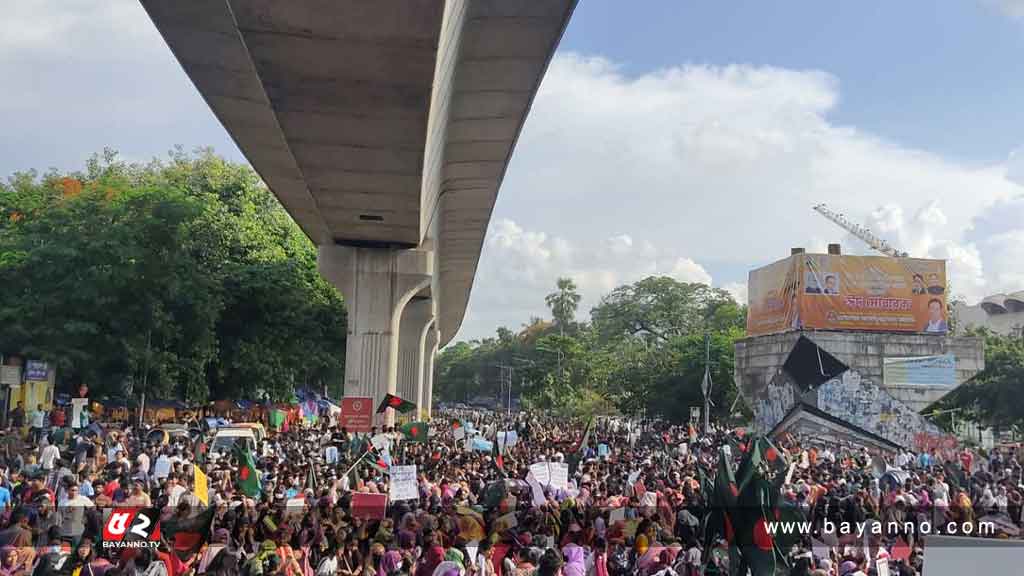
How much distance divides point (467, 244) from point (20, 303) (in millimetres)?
14388

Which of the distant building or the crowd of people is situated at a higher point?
the distant building

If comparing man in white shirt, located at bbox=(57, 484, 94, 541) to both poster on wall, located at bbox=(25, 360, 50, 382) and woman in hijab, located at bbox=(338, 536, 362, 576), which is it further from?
poster on wall, located at bbox=(25, 360, 50, 382)

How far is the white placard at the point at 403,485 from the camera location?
1248 cm

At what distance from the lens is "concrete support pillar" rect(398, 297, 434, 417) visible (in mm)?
41906

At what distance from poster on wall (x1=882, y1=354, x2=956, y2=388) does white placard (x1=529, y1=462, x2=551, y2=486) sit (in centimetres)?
4195

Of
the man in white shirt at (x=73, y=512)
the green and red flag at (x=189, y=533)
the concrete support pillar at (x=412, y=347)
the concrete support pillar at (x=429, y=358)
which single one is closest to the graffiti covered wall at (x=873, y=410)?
the concrete support pillar at (x=412, y=347)

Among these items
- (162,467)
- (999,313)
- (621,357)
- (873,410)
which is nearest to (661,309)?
(621,357)

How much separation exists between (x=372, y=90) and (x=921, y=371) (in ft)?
154

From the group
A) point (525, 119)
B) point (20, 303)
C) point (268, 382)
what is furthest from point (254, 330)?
point (525, 119)

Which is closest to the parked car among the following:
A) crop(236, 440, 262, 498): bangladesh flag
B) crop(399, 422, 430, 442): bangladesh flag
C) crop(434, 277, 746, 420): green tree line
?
crop(399, 422, 430, 442): bangladesh flag

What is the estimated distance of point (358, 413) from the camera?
2377 cm

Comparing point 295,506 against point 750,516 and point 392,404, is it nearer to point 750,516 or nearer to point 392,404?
point 750,516

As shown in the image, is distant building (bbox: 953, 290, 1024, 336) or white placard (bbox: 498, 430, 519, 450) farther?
distant building (bbox: 953, 290, 1024, 336)

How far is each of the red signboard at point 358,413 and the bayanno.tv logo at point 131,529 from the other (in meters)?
14.8
